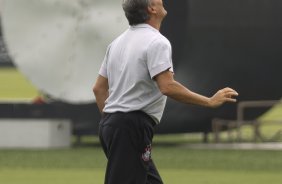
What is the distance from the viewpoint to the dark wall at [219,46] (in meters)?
18.9

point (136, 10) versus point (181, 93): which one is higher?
point (136, 10)

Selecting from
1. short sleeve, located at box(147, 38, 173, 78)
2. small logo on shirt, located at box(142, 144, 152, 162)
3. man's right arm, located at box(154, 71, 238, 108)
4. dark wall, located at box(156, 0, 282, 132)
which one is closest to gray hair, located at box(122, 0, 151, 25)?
short sleeve, located at box(147, 38, 173, 78)

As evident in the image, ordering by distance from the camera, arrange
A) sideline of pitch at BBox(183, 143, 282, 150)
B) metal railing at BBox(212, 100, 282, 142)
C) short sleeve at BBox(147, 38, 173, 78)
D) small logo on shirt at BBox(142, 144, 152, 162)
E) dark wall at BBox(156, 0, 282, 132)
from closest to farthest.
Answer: short sleeve at BBox(147, 38, 173, 78) < small logo on shirt at BBox(142, 144, 152, 162) < sideline of pitch at BBox(183, 143, 282, 150) < dark wall at BBox(156, 0, 282, 132) < metal railing at BBox(212, 100, 282, 142)

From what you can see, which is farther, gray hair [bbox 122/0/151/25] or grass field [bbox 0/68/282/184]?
grass field [bbox 0/68/282/184]

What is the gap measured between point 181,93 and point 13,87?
112 feet

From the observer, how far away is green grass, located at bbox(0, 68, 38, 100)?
115ft

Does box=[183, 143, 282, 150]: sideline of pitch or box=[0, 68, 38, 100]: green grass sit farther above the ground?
box=[183, 143, 282, 150]: sideline of pitch

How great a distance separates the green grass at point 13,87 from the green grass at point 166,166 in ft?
50.8

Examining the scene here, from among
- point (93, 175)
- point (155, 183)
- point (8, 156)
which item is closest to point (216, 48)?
point (8, 156)

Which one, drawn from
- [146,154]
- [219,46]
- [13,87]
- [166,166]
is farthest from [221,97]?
[13,87]

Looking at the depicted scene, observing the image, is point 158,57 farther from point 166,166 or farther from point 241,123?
point 241,123

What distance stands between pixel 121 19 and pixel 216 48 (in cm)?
171

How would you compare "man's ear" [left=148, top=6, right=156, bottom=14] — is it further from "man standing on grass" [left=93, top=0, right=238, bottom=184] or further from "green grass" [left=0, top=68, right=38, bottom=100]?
"green grass" [left=0, top=68, right=38, bottom=100]

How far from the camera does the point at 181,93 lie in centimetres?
662
